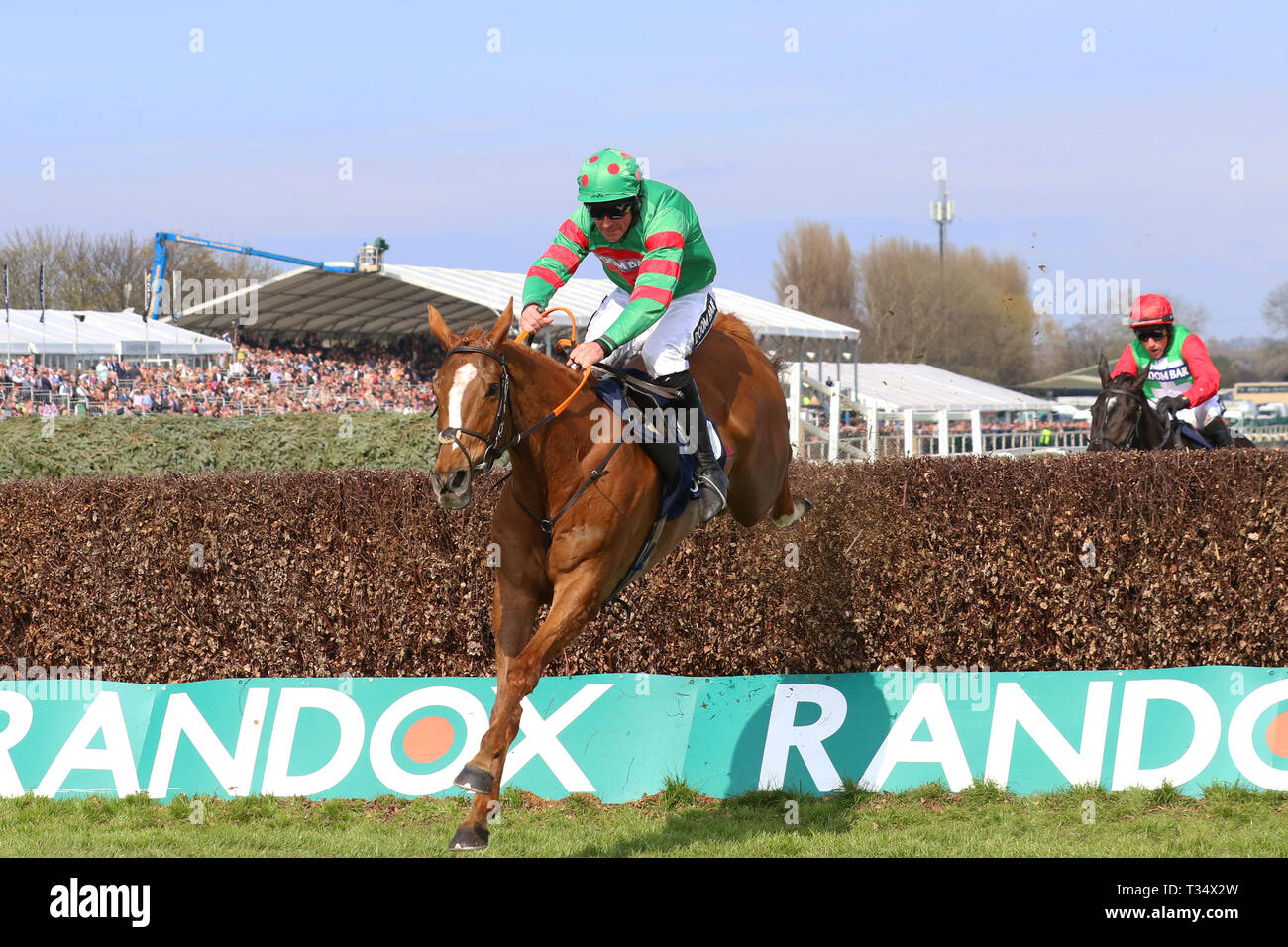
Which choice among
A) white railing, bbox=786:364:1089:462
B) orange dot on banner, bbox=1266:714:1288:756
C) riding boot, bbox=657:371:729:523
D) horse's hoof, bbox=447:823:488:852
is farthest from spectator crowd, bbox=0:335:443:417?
orange dot on banner, bbox=1266:714:1288:756

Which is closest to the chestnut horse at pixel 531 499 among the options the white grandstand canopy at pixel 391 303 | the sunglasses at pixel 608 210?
the sunglasses at pixel 608 210

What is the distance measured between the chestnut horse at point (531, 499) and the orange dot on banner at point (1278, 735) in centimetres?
302

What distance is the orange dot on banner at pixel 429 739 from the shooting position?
683 cm

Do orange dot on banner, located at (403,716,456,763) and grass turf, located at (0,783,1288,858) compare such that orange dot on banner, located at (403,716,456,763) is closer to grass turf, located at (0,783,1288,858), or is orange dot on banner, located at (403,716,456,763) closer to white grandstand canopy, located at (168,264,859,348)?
grass turf, located at (0,783,1288,858)

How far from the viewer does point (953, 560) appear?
7.06m

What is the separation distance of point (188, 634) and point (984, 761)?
4.42 metres

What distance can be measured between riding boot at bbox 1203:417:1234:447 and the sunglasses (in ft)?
21.5

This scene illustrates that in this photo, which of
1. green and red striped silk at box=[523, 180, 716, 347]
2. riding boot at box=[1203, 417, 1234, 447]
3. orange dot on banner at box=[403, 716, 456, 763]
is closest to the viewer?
green and red striped silk at box=[523, 180, 716, 347]

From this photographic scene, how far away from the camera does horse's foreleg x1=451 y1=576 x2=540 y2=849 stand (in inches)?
190

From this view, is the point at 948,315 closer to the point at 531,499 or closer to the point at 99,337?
the point at 99,337

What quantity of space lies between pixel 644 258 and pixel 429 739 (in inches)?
110

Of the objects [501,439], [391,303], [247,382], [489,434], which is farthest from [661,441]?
[391,303]

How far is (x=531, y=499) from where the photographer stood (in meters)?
5.44

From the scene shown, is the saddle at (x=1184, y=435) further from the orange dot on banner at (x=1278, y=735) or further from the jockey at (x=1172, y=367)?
the orange dot on banner at (x=1278, y=735)
